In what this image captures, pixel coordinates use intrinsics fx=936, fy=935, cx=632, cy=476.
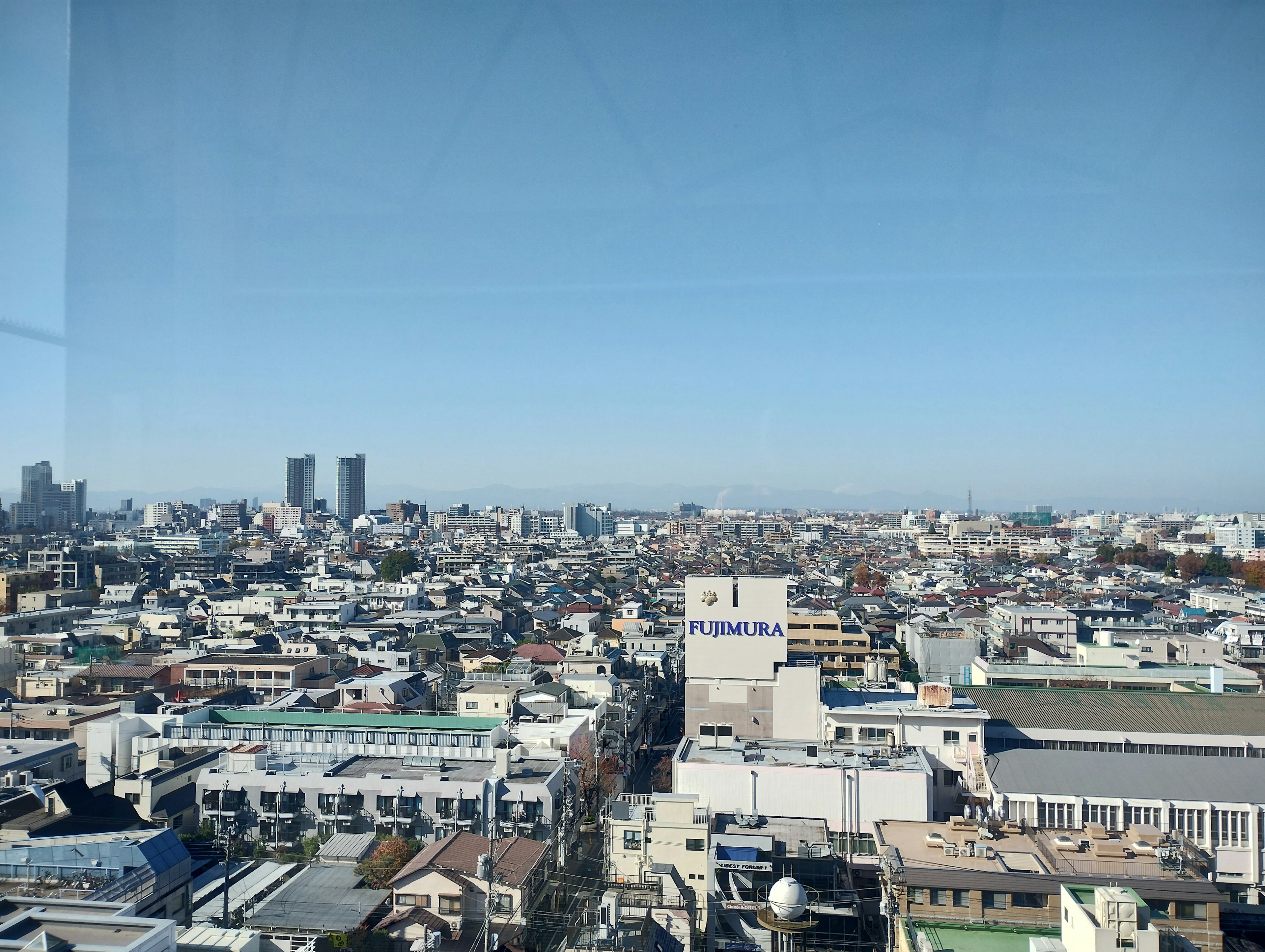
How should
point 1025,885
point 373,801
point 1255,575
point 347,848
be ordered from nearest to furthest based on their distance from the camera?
point 1025,885 → point 347,848 → point 373,801 → point 1255,575

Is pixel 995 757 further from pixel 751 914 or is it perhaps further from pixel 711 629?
pixel 751 914

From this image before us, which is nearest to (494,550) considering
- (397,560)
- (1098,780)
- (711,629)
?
(397,560)

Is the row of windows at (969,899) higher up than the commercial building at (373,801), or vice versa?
the row of windows at (969,899)

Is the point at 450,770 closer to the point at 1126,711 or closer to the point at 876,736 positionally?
the point at 876,736

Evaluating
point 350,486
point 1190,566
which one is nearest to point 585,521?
point 350,486

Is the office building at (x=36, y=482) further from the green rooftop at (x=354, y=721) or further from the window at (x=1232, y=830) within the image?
the window at (x=1232, y=830)

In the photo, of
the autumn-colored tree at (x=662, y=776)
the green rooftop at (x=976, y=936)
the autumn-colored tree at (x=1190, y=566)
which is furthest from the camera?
the autumn-colored tree at (x=1190, y=566)

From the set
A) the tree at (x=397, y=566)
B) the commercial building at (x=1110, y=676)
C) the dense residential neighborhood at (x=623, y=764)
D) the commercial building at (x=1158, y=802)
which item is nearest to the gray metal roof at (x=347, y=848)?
the dense residential neighborhood at (x=623, y=764)
